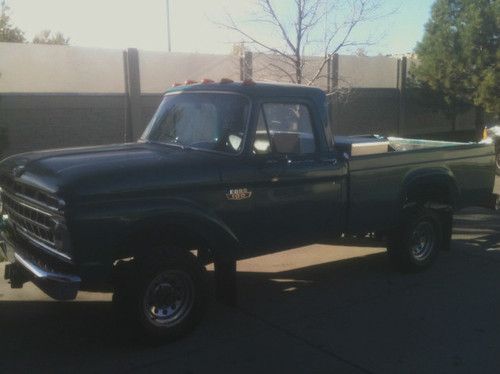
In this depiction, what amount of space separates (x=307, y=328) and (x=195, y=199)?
58.2 inches

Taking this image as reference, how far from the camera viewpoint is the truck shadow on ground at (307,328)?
4.09m

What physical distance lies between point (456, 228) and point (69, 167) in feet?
20.9

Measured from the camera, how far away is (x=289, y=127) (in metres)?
5.14

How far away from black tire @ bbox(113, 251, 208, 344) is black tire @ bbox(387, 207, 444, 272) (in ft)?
8.45

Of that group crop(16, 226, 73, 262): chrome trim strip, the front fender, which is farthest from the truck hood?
crop(16, 226, 73, 262): chrome trim strip

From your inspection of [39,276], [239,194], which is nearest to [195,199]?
[239,194]

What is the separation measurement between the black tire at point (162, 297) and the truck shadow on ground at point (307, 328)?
0.53 feet

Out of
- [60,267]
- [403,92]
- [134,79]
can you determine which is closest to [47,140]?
[134,79]

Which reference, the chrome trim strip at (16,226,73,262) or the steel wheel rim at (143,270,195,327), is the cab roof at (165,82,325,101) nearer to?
the steel wheel rim at (143,270,195,327)

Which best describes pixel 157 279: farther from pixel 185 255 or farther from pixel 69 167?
pixel 69 167

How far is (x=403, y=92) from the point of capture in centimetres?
2100

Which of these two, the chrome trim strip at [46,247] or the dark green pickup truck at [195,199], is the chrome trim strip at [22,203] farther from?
the chrome trim strip at [46,247]

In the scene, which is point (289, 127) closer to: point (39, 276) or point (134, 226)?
point (134, 226)

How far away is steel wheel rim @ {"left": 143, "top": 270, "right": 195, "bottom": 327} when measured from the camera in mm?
4230
